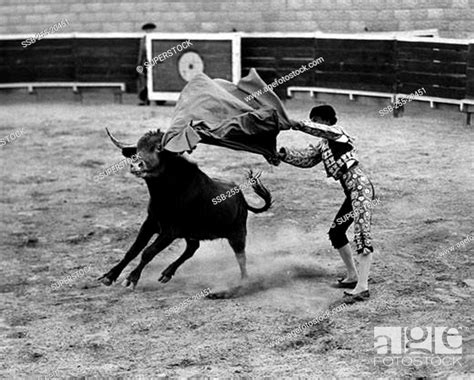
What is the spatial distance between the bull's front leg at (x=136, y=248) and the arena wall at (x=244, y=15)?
928 cm

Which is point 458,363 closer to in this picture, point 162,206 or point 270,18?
point 162,206

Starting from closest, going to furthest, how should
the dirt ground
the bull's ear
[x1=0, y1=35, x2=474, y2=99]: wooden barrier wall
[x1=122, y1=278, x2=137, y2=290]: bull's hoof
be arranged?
the dirt ground, the bull's ear, [x1=122, y1=278, x2=137, y2=290]: bull's hoof, [x1=0, y1=35, x2=474, y2=99]: wooden barrier wall

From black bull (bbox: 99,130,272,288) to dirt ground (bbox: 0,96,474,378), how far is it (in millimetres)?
270

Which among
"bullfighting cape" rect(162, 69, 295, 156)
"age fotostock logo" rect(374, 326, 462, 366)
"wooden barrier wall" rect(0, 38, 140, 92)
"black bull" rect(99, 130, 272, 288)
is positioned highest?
"bullfighting cape" rect(162, 69, 295, 156)

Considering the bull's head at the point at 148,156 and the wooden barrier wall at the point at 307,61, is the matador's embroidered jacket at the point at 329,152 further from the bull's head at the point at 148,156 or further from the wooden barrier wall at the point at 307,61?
the wooden barrier wall at the point at 307,61

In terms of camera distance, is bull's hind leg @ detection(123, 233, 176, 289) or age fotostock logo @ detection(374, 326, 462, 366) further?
bull's hind leg @ detection(123, 233, 176, 289)

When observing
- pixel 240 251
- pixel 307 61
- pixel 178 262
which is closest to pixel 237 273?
pixel 240 251

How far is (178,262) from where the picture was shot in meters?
6.76

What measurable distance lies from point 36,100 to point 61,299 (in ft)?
36.6

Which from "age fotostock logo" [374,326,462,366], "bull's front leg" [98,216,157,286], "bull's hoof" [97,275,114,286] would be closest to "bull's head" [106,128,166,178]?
"bull's front leg" [98,216,157,286]

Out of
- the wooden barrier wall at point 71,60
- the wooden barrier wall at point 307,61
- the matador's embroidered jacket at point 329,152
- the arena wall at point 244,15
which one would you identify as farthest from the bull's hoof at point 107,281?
the wooden barrier wall at point 71,60

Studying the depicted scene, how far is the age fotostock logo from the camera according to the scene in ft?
16.1

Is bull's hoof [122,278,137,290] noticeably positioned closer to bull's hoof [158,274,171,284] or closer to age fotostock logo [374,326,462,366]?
bull's hoof [158,274,171,284]

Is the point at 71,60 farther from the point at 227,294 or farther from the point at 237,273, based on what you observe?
the point at 227,294
